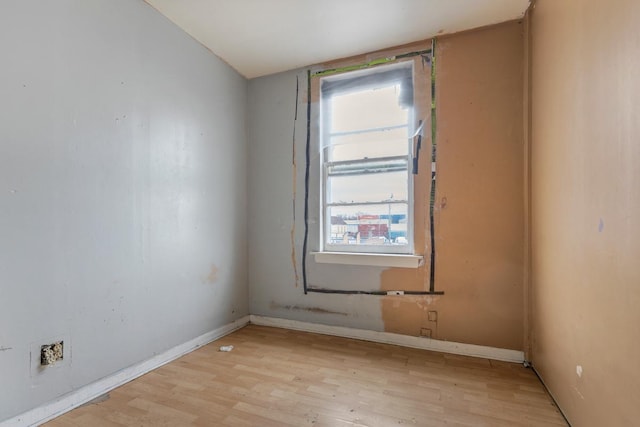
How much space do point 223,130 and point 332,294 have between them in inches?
71.2

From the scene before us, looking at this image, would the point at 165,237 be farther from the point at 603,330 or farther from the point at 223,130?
the point at 603,330

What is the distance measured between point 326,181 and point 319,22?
1.27 m

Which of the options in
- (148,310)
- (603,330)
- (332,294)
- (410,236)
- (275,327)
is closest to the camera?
(603,330)

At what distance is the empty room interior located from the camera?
143cm

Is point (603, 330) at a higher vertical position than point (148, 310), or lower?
higher

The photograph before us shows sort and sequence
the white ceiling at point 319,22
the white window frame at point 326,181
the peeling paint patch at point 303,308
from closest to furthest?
the white ceiling at point 319,22 < the white window frame at point 326,181 < the peeling paint patch at point 303,308

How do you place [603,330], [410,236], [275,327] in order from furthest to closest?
[275,327] < [410,236] < [603,330]

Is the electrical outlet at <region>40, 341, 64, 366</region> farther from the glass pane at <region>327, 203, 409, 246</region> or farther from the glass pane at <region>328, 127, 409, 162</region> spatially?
the glass pane at <region>328, 127, 409, 162</region>

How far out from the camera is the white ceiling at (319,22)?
6.95ft

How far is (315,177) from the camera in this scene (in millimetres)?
2879

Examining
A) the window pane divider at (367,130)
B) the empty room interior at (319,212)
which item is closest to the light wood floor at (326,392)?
the empty room interior at (319,212)

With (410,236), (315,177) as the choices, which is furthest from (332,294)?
(315,177)

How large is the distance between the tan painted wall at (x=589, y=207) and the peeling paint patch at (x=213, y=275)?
8.05ft

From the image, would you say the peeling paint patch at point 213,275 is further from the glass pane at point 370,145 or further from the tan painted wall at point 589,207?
the tan painted wall at point 589,207
